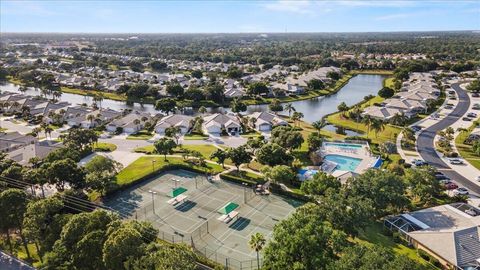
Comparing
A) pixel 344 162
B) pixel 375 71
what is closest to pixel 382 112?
pixel 344 162

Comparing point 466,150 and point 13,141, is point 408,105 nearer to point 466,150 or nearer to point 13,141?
point 466,150

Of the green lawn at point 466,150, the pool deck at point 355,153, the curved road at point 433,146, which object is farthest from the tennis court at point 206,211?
the green lawn at point 466,150

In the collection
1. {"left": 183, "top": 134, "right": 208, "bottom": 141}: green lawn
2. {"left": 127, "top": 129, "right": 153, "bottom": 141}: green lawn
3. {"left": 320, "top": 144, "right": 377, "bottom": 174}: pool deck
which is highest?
{"left": 320, "top": 144, "right": 377, "bottom": 174}: pool deck

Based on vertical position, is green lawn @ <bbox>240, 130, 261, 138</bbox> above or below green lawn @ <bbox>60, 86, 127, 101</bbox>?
below

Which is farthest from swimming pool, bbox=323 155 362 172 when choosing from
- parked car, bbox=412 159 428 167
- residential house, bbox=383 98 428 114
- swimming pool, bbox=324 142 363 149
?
residential house, bbox=383 98 428 114

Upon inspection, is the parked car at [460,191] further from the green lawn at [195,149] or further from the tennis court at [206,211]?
the green lawn at [195,149]

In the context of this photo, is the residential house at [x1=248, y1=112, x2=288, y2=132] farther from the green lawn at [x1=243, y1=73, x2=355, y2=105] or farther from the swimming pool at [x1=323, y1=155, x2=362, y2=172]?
the green lawn at [x1=243, y1=73, x2=355, y2=105]
